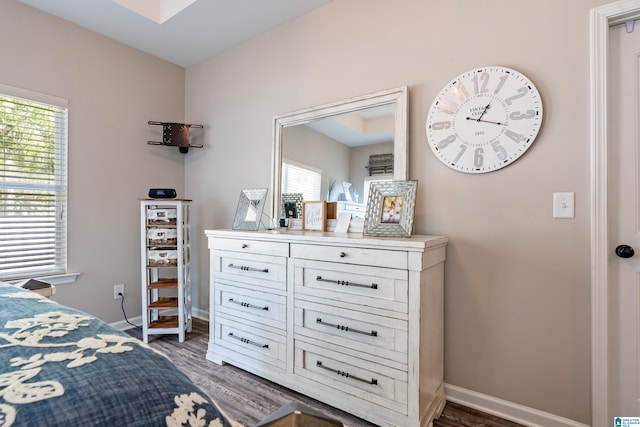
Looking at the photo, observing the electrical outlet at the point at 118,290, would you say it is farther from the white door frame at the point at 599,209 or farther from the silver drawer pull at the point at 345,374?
the white door frame at the point at 599,209

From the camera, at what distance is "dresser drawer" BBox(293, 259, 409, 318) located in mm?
1537

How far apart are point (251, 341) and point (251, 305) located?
24cm

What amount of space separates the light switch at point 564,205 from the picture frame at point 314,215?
4.46ft

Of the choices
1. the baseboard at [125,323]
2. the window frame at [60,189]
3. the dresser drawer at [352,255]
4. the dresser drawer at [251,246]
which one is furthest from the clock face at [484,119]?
the baseboard at [125,323]

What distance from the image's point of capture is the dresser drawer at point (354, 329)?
1.54m

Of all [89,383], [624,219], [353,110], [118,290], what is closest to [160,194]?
[118,290]

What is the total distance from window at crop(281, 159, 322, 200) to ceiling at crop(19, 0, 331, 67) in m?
1.17

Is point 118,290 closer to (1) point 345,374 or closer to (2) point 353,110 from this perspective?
(1) point 345,374

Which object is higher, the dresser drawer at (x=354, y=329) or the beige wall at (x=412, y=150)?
the beige wall at (x=412, y=150)

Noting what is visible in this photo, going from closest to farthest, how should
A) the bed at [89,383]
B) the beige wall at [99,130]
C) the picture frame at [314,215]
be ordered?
the bed at [89,383] → the picture frame at [314,215] → the beige wall at [99,130]

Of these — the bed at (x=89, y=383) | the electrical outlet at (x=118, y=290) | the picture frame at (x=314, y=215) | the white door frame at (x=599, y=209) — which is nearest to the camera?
the bed at (x=89, y=383)

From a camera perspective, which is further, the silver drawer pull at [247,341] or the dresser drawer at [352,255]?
the silver drawer pull at [247,341]

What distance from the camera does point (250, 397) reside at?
1.85m

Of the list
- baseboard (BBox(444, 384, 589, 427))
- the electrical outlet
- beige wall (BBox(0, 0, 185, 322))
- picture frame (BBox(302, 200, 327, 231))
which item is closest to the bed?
picture frame (BBox(302, 200, 327, 231))
